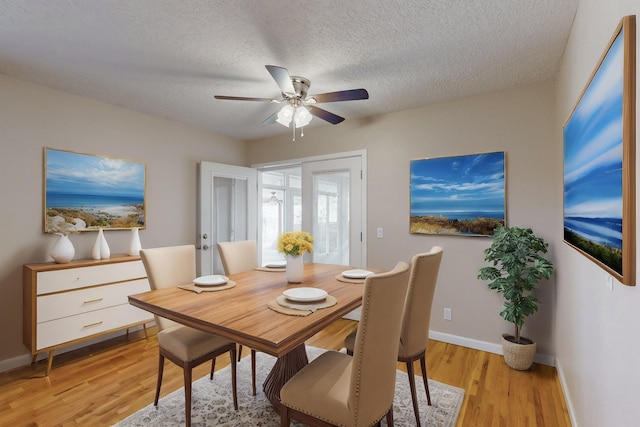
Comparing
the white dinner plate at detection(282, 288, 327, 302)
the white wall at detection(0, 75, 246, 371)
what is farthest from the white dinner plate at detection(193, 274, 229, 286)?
the white wall at detection(0, 75, 246, 371)

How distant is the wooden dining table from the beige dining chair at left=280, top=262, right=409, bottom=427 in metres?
0.22

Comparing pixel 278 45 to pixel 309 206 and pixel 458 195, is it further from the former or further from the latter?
pixel 309 206

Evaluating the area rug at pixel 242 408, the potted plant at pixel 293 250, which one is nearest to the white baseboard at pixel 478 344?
the area rug at pixel 242 408

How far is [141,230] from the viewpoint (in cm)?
342

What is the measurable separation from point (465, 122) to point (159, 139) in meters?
3.38

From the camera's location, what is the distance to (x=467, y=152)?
9.79 feet

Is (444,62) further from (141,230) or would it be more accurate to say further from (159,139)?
(141,230)

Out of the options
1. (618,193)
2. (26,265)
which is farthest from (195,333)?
(618,193)

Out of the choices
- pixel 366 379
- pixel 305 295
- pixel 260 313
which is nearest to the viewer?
pixel 366 379

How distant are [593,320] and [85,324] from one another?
358 cm

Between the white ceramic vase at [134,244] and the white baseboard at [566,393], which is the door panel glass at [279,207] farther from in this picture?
the white baseboard at [566,393]

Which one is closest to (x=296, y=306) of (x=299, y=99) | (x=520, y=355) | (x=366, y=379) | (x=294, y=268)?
(x=366, y=379)

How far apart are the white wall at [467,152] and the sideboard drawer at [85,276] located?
251 centimetres

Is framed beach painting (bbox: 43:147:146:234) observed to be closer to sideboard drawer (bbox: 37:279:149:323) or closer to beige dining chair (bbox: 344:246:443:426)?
sideboard drawer (bbox: 37:279:149:323)
